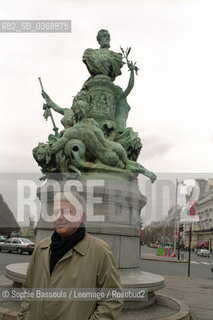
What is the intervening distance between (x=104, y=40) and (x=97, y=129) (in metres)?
4.50

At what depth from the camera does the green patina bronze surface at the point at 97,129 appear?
8953 mm

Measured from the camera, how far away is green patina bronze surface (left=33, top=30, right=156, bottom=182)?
8.95 meters

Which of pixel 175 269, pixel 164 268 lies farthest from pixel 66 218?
pixel 175 269

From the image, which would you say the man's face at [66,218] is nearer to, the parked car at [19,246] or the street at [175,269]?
the street at [175,269]

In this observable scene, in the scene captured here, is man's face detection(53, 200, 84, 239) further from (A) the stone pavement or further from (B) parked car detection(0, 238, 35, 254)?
(B) parked car detection(0, 238, 35, 254)

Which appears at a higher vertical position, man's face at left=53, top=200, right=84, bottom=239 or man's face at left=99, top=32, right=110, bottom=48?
man's face at left=99, top=32, right=110, bottom=48

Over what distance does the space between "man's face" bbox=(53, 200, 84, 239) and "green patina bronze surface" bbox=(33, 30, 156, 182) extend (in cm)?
600

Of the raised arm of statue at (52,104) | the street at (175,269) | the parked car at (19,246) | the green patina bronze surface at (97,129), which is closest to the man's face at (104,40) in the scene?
the green patina bronze surface at (97,129)

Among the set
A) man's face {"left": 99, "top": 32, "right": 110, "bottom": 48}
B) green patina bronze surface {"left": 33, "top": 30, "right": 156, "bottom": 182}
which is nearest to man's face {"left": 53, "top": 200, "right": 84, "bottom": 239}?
green patina bronze surface {"left": 33, "top": 30, "right": 156, "bottom": 182}

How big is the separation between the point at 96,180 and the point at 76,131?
147cm

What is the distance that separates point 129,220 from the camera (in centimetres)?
875

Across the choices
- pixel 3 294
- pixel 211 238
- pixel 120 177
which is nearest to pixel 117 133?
pixel 120 177

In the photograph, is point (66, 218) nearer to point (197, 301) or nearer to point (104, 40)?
point (197, 301)

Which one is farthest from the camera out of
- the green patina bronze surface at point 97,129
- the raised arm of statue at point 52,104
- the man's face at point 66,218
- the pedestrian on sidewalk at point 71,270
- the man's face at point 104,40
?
the man's face at point 104,40
